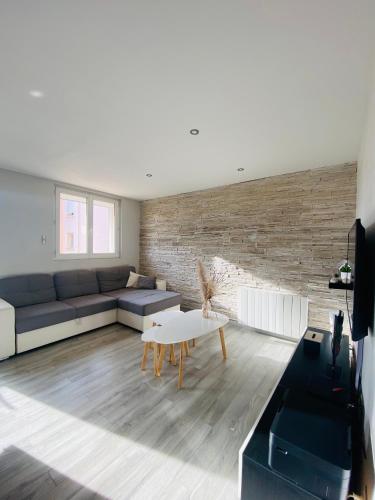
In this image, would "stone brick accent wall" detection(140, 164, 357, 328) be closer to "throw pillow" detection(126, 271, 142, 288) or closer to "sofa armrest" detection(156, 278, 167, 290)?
"sofa armrest" detection(156, 278, 167, 290)

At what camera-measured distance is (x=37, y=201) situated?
3.52 m

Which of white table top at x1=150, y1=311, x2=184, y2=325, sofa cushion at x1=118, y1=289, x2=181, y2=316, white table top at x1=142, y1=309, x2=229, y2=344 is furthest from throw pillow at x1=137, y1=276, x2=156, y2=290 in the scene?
white table top at x1=142, y1=309, x2=229, y2=344

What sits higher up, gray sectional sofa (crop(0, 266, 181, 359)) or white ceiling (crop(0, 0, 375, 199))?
white ceiling (crop(0, 0, 375, 199))

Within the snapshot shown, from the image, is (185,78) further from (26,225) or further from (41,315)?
(26,225)

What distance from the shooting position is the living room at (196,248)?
1062 millimetres

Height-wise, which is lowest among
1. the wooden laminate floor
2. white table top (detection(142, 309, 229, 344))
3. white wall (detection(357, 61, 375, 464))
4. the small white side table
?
the wooden laminate floor

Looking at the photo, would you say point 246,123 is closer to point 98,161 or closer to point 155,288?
point 98,161

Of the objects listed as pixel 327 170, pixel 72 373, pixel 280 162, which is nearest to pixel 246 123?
pixel 280 162

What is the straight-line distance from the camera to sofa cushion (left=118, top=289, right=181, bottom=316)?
11.1 feet

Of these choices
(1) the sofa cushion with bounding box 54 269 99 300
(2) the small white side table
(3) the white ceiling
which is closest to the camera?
(3) the white ceiling

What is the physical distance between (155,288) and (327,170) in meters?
3.51

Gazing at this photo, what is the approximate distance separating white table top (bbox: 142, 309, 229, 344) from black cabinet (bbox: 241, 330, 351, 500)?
3.44 feet

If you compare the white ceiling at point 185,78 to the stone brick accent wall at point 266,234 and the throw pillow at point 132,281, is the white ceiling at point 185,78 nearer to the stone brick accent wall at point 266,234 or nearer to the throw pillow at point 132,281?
the stone brick accent wall at point 266,234

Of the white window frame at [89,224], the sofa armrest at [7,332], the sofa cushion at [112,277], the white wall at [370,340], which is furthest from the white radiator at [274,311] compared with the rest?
the sofa armrest at [7,332]
